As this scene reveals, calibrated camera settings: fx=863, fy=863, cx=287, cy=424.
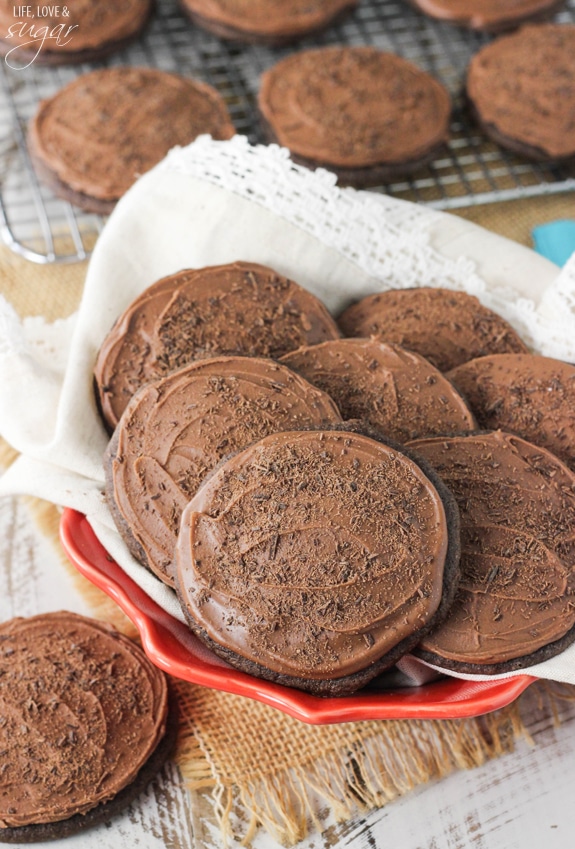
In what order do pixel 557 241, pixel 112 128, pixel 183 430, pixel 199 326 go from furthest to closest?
pixel 112 128, pixel 557 241, pixel 199 326, pixel 183 430

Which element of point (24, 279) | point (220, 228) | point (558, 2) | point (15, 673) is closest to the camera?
point (15, 673)

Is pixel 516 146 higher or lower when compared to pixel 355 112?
lower

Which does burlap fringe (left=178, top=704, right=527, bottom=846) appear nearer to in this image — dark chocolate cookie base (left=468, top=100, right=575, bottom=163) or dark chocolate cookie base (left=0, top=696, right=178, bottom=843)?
dark chocolate cookie base (left=0, top=696, right=178, bottom=843)

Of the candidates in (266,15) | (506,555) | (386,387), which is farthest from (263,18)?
(506,555)

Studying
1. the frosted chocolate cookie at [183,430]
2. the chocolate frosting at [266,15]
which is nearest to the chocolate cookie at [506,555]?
the frosted chocolate cookie at [183,430]

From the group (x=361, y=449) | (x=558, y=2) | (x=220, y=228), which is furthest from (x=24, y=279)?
(x=558, y=2)

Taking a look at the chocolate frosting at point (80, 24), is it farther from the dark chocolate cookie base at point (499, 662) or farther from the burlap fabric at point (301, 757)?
the dark chocolate cookie base at point (499, 662)

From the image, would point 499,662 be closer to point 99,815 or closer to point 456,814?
point 456,814

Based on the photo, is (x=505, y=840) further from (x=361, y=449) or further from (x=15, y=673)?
(x=15, y=673)
